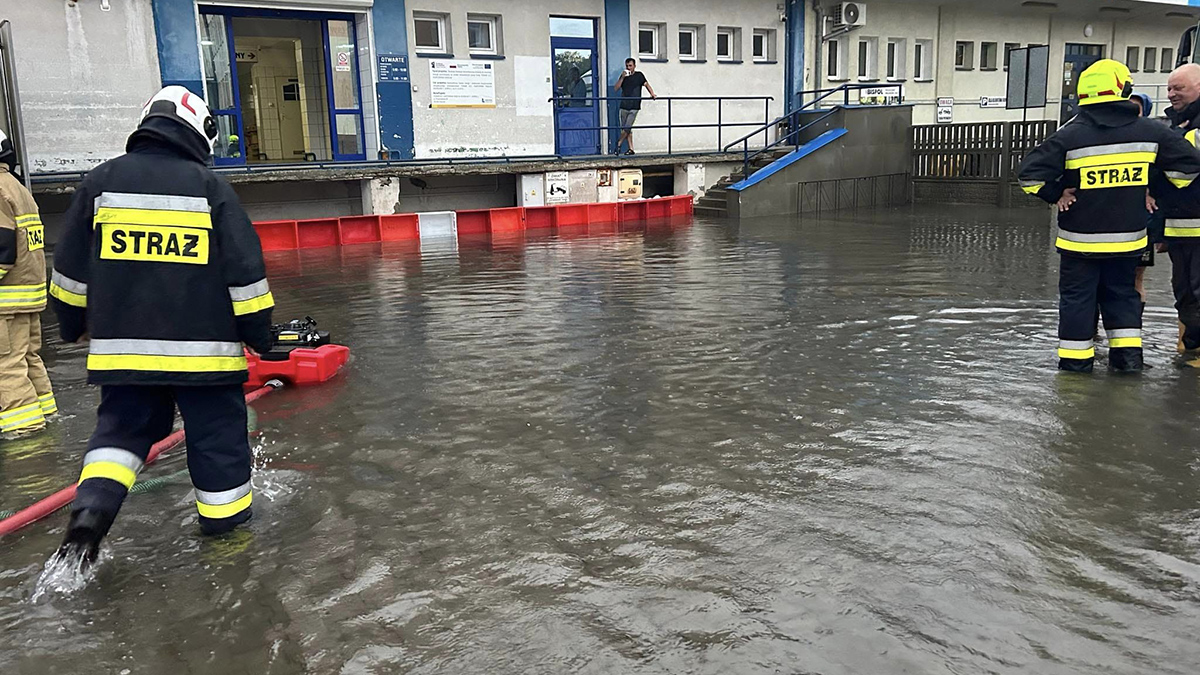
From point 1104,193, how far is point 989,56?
79.8ft

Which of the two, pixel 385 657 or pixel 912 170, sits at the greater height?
pixel 912 170

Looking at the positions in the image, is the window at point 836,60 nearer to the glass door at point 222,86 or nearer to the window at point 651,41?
the window at point 651,41

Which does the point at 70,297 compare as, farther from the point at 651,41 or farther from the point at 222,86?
the point at 651,41

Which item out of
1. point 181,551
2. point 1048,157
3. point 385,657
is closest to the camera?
point 385,657

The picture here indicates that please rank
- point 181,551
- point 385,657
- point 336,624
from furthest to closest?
1. point 181,551
2. point 336,624
3. point 385,657

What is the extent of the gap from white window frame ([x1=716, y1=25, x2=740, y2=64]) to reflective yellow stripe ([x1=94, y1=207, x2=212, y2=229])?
68.1ft

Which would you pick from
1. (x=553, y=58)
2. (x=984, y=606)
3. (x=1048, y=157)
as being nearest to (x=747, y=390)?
(x=1048, y=157)

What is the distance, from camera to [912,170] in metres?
21.2

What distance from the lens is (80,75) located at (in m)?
15.9

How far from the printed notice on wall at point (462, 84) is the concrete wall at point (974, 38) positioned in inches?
357

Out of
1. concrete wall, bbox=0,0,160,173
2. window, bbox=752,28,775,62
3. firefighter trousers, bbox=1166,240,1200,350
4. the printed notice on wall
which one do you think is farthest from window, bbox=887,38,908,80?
firefighter trousers, bbox=1166,240,1200,350

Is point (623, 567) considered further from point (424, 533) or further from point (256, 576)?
point (256, 576)

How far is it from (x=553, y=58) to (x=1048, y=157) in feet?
54.6

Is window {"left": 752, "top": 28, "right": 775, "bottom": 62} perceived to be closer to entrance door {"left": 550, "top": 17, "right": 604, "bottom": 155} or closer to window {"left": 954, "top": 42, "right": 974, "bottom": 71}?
entrance door {"left": 550, "top": 17, "right": 604, "bottom": 155}
